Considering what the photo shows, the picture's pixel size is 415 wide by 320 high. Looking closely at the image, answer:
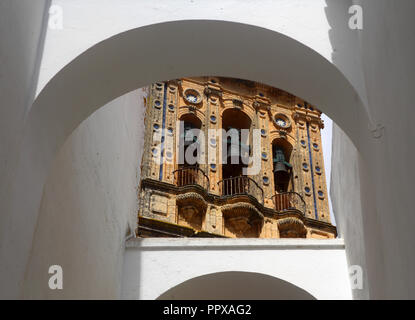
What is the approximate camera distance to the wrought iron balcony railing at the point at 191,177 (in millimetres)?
16531

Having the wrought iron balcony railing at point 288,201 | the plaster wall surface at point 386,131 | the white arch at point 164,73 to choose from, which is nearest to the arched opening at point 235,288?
the plaster wall surface at point 386,131

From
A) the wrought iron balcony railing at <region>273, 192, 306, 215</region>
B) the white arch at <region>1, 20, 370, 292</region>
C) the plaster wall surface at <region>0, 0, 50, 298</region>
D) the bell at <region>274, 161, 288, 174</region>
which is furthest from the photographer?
the bell at <region>274, 161, 288, 174</region>

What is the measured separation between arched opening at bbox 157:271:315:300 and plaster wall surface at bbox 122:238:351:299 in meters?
0.06

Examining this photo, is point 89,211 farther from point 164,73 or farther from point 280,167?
point 280,167

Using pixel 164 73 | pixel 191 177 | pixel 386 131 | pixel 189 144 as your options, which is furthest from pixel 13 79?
pixel 189 144

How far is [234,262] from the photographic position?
25.0ft

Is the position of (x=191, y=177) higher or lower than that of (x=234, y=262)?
higher

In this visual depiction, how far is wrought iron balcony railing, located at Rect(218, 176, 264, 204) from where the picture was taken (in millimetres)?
17073

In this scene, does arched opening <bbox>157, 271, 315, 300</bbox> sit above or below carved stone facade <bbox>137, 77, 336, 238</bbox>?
below

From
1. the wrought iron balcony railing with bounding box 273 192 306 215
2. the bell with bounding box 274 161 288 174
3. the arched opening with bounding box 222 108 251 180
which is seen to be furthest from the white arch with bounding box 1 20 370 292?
the bell with bounding box 274 161 288 174

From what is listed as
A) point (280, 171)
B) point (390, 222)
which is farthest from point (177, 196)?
point (390, 222)

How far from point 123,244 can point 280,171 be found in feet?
36.1

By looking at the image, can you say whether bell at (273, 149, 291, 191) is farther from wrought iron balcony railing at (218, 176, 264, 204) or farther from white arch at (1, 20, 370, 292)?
white arch at (1, 20, 370, 292)

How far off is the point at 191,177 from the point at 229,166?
1731 millimetres
